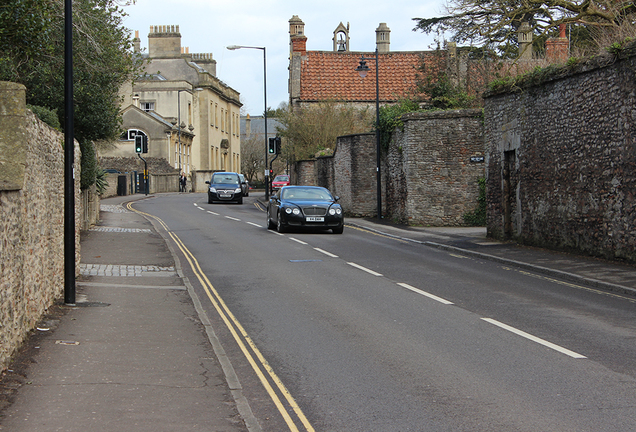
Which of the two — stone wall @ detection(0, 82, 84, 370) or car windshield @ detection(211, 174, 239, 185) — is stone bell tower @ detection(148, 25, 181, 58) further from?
stone wall @ detection(0, 82, 84, 370)

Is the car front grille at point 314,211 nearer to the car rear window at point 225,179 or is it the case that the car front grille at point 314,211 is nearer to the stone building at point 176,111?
the car rear window at point 225,179

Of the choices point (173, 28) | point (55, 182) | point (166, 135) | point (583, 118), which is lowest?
point (55, 182)

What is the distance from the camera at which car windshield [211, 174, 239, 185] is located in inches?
1711

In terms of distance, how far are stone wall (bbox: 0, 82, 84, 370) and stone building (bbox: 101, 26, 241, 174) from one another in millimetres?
56689

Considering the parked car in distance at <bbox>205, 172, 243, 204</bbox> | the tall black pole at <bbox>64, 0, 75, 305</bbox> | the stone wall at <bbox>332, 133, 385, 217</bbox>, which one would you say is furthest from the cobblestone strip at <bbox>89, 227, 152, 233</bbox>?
the parked car in distance at <bbox>205, 172, 243, 204</bbox>

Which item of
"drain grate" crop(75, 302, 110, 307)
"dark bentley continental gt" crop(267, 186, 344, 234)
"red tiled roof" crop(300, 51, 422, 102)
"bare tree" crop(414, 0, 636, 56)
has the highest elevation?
"red tiled roof" crop(300, 51, 422, 102)

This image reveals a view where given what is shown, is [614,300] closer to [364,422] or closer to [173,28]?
[364,422]

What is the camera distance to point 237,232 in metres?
23.1

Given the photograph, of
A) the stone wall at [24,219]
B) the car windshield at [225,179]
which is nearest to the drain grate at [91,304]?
the stone wall at [24,219]

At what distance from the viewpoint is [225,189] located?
140 feet

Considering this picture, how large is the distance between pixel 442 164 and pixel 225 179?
813 inches

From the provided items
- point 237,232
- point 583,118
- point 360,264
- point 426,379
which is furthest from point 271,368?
point 237,232

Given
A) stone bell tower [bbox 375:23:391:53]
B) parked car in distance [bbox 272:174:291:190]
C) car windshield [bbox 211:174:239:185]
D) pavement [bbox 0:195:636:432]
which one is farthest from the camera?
stone bell tower [bbox 375:23:391:53]

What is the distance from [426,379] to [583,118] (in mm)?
11238
